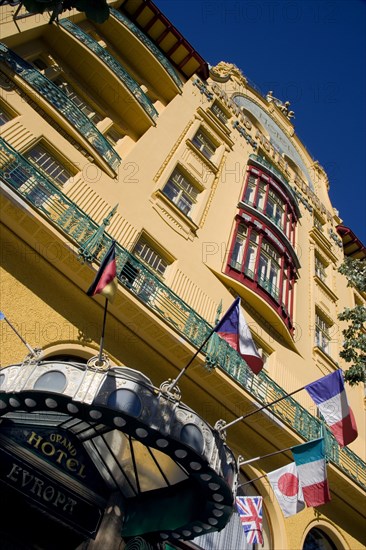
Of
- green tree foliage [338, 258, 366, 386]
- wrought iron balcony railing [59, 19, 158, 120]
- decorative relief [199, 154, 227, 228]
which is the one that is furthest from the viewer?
decorative relief [199, 154, 227, 228]

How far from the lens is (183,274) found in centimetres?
1439

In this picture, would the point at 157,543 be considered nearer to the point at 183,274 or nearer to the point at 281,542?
the point at 281,542

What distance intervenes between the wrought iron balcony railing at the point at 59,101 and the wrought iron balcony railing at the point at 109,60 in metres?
3.28

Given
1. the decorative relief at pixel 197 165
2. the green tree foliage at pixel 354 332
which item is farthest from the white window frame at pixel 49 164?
the green tree foliage at pixel 354 332

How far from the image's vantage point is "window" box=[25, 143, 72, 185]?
1286cm

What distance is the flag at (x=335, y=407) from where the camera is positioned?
9.38m

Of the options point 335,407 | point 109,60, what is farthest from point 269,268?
point 109,60

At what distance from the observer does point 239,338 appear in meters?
9.01

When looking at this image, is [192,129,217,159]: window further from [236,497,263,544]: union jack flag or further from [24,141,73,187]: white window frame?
[236,497,263,544]: union jack flag

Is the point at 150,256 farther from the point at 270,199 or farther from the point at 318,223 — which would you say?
the point at 318,223

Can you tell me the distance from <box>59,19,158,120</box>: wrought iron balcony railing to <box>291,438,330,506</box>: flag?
1336 cm

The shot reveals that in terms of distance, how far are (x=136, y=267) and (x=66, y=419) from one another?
4.66 meters

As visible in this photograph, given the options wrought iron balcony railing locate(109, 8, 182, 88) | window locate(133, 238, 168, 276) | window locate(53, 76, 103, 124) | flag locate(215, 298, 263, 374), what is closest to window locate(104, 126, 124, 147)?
window locate(53, 76, 103, 124)

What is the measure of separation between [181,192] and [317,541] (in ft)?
40.5
